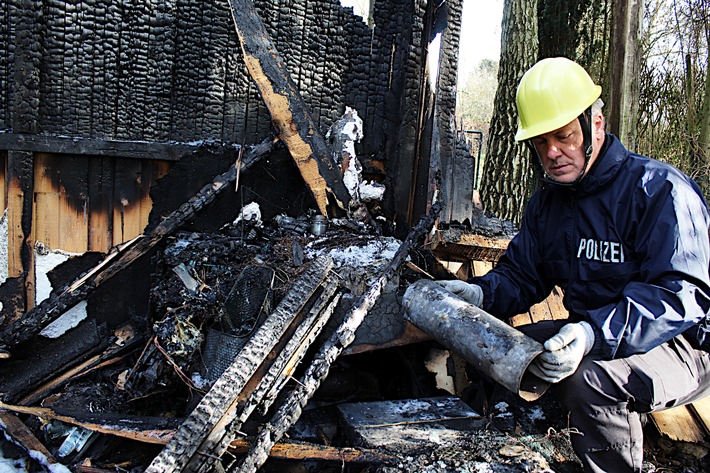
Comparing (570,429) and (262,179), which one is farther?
(262,179)

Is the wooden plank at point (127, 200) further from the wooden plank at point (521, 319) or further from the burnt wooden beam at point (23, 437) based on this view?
the wooden plank at point (521, 319)

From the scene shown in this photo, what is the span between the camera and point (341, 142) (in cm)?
414

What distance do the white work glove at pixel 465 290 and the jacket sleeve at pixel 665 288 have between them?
2.20 ft

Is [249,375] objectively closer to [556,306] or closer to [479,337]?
[479,337]

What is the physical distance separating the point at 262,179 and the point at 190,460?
2.35 meters

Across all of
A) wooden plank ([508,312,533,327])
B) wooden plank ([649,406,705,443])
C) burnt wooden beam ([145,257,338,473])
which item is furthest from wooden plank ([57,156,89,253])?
wooden plank ([649,406,705,443])

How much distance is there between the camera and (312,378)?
8.14ft

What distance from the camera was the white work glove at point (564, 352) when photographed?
1923mm

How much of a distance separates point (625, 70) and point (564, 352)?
11.7 feet

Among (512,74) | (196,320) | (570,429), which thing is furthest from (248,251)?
(512,74)

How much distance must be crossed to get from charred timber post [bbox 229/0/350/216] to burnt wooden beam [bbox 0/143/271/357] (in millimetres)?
252

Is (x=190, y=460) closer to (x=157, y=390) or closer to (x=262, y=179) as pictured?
(x=157, y=390)

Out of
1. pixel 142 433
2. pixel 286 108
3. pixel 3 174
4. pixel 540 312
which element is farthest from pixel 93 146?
pixel 540 312

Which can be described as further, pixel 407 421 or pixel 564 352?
pixel 407 421
